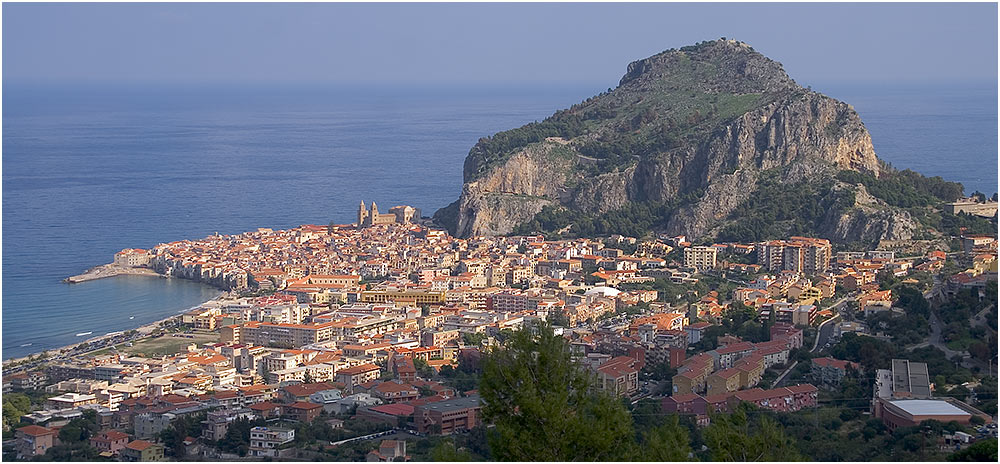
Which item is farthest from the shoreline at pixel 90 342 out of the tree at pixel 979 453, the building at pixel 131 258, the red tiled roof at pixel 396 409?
the tree at pixel 979 453

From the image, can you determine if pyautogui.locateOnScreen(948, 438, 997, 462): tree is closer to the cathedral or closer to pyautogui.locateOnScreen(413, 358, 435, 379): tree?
pyautogui.locateOnScreen(413, 358, 435, 379): tree

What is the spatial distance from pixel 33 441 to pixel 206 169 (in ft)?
104

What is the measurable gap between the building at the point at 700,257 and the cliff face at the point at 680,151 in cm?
176

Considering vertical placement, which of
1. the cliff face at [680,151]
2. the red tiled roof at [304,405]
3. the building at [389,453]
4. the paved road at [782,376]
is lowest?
the building at [389,453]

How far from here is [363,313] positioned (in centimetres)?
2077

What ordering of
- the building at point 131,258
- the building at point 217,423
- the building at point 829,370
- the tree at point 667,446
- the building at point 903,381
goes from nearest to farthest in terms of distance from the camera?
the tree at point 667,446, the building at point 217,423, the building at point 903,381, the building at point 829,370, the building at point 131,258

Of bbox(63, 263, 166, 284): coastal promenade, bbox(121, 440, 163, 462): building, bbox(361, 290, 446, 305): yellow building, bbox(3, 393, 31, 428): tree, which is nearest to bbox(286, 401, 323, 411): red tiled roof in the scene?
bbox(121, 440, 163, 462): building

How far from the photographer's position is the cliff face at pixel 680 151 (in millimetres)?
26406

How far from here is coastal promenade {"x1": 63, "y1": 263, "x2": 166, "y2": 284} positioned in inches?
977

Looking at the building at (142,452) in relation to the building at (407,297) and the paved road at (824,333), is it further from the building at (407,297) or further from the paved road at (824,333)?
the building at (407,297)

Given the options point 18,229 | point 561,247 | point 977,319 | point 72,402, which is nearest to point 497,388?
point 72,402

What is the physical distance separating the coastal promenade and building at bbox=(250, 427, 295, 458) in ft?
38.9

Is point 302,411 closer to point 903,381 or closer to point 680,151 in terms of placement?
point 903,381

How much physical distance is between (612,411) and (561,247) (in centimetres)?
1698
